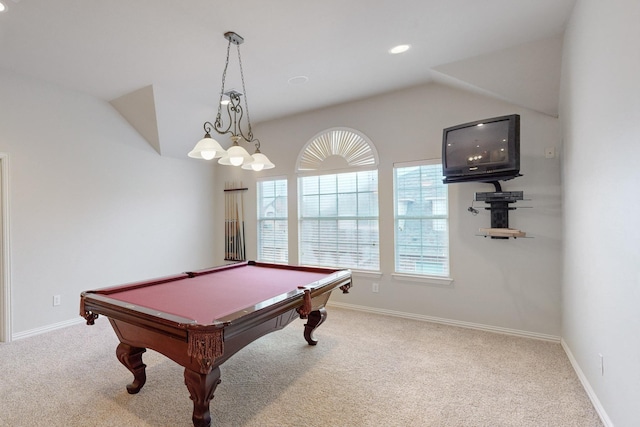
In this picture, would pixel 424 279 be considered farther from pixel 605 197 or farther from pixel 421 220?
pixel 605 197

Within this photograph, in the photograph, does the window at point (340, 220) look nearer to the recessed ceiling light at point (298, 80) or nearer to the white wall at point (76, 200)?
the recessed ceiling light at point (298, 80)

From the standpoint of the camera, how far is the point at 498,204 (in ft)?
11.0

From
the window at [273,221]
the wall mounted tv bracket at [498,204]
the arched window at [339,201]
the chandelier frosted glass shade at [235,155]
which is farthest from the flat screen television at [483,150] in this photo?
the window at [273,221]

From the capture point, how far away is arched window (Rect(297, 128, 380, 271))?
428 centimetres

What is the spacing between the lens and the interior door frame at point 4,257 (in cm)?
327

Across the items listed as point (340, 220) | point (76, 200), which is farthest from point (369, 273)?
point (76, 200)

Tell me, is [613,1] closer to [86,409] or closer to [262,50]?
[262,50]

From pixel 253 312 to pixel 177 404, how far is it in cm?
104

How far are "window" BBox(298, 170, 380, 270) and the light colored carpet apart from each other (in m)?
1.29

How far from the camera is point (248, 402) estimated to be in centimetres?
219

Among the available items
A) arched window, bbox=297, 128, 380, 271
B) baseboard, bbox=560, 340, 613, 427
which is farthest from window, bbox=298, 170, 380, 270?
baseboard, bbox=560, 340, 613, 427

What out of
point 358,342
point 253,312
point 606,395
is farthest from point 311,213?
point 606,395

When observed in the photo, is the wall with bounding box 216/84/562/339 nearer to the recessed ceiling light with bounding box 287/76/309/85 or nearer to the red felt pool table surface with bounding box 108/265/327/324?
the recessed ceiling light with bounding box 287/76/309/85

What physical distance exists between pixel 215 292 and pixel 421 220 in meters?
2.66
